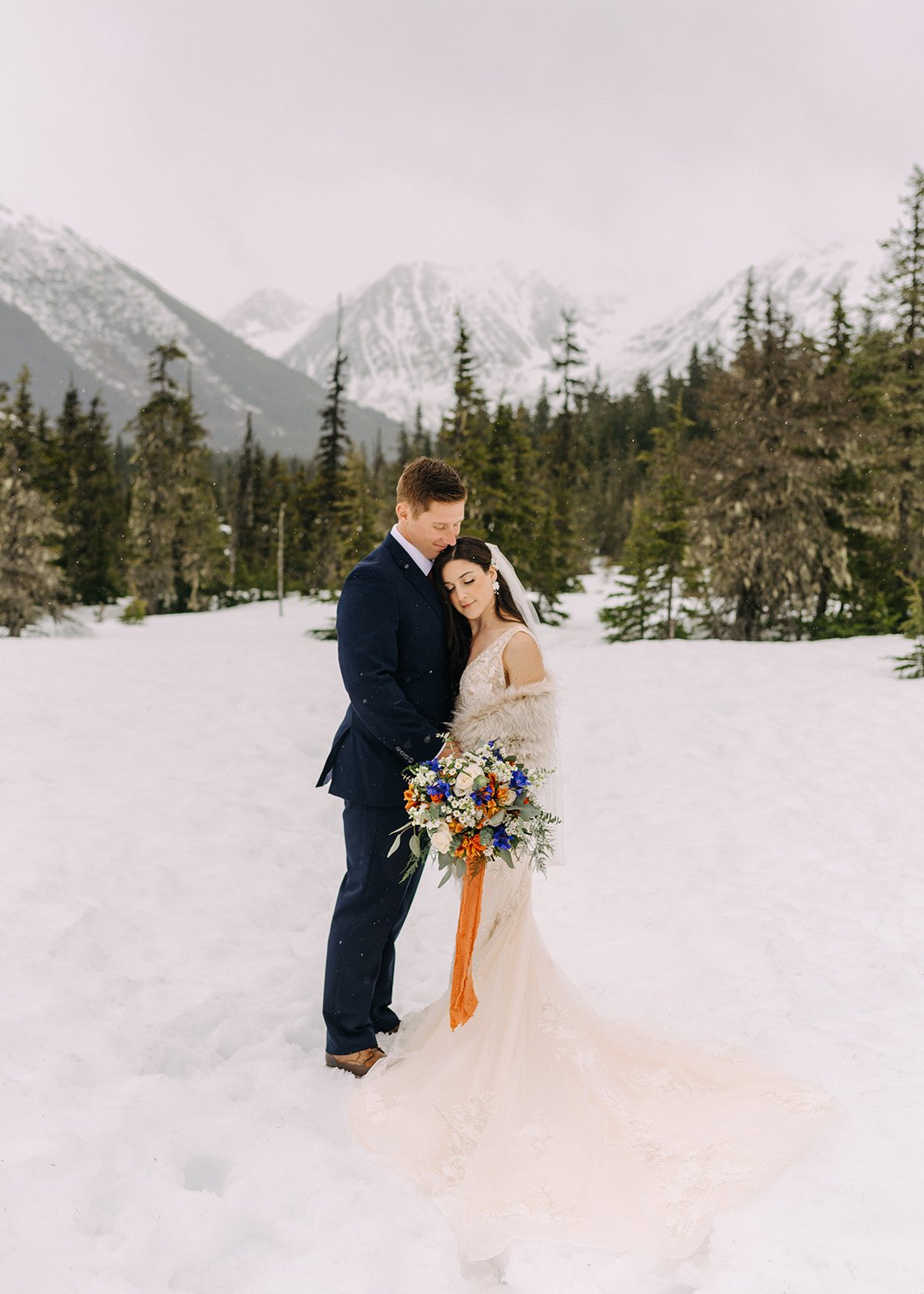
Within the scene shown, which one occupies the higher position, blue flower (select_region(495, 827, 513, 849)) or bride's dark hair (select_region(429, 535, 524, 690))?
bride's dark hair (select_region(429, 535, 524, 690))

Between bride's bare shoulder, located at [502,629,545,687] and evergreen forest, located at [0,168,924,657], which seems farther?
evergreen forest, located at [0,168,924,657]

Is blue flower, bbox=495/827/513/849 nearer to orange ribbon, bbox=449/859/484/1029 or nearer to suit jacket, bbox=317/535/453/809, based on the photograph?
orange ribbon, bbox=449/859/484/1029

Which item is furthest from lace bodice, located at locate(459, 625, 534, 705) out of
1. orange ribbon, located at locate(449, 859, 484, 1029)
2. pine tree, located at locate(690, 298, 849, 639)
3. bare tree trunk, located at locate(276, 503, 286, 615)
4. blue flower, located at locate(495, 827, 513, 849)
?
bare tree trunk, located at locate(276, 503, 286, 615)

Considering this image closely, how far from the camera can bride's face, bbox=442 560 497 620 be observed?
13.6 ft

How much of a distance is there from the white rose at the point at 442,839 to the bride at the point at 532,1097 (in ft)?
1.70

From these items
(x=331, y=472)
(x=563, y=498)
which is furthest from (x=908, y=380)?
(x=331, y=472)

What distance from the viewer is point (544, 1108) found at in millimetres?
3840

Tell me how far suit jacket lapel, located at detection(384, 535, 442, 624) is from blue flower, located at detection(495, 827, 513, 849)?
1.15m

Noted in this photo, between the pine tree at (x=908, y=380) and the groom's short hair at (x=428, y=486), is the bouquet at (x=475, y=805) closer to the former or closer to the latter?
the groom's short hair at (x=428, y=486)

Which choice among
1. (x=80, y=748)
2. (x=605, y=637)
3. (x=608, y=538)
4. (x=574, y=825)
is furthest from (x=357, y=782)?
(x=608, y=538)

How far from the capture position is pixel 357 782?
428 centimetres

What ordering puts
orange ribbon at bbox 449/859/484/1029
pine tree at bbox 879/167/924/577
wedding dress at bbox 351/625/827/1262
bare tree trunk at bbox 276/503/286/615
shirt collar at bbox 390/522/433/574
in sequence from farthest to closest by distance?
bare tree trunk at bbox 276/503/286/615, pine tree at bbox 879/167/924/577, shirt collar at bbox 390/522/433/574, orange ribbon at bbox 449/859/484/1029, wedding dress at bbox 351/625/827/1262

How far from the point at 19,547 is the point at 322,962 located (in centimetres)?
1982

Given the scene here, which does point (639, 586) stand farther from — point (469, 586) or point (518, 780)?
point (518, 780)
